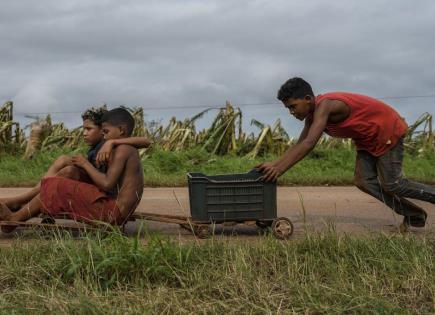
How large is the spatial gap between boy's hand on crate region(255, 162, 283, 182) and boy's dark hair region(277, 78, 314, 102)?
63 cm

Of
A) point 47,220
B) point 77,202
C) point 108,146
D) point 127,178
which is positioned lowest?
point 47,220

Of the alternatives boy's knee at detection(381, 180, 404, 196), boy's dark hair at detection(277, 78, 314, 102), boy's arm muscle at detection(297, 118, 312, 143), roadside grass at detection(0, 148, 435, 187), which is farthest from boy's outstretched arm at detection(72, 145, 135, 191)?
roadside grass at detection(0, 148, 435, 187)

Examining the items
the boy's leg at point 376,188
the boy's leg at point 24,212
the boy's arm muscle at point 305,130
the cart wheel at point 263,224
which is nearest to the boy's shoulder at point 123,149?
the boy's leg at point 24,212

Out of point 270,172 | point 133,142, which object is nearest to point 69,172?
point 133,142

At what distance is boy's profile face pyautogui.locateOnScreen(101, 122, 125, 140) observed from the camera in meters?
5.84

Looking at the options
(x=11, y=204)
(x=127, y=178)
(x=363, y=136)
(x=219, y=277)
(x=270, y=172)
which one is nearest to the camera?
(x=219, y=277)

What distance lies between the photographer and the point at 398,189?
20.3 ft

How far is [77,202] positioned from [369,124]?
272cm

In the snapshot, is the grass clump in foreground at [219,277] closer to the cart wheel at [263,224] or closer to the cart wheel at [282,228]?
the cart wheel at [282,228]

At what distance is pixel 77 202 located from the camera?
18.1ft

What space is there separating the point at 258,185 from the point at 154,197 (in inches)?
156

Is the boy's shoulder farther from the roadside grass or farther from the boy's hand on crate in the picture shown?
the roadside grass

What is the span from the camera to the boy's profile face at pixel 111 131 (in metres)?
5.84

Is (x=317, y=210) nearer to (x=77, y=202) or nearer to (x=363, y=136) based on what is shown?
(x=363, y=136)
